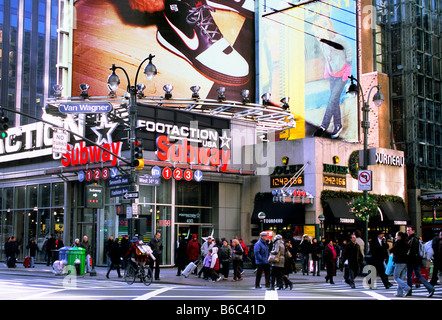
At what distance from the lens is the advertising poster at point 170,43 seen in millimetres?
44344

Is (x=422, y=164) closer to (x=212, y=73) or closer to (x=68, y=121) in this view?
(x=212, y=73)

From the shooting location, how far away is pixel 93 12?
45188mm

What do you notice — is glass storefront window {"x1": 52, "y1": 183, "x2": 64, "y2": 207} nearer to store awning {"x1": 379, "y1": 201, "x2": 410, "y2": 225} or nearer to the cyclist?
the cyclist

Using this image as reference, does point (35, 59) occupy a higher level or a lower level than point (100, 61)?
higher

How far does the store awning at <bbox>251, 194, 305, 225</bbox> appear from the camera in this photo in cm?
3550

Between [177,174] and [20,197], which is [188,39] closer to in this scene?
[20,197]

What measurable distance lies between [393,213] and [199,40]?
21308mm

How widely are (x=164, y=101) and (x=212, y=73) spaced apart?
45.7 ft

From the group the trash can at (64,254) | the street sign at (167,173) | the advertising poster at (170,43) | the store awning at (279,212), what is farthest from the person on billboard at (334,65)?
the trash can at (64,254)

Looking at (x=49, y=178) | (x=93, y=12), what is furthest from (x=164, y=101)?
(x=93, y=12)

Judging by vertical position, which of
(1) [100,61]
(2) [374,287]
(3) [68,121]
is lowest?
(2) [374,287]

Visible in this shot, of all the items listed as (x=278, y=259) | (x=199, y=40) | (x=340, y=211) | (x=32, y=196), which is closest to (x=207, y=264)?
(x=278, y=259)

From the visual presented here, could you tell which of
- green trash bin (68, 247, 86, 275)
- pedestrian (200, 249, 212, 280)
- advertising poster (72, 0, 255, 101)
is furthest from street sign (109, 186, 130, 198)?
advertising poster (72, 0, 255, 101)

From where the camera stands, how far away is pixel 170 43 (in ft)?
158
